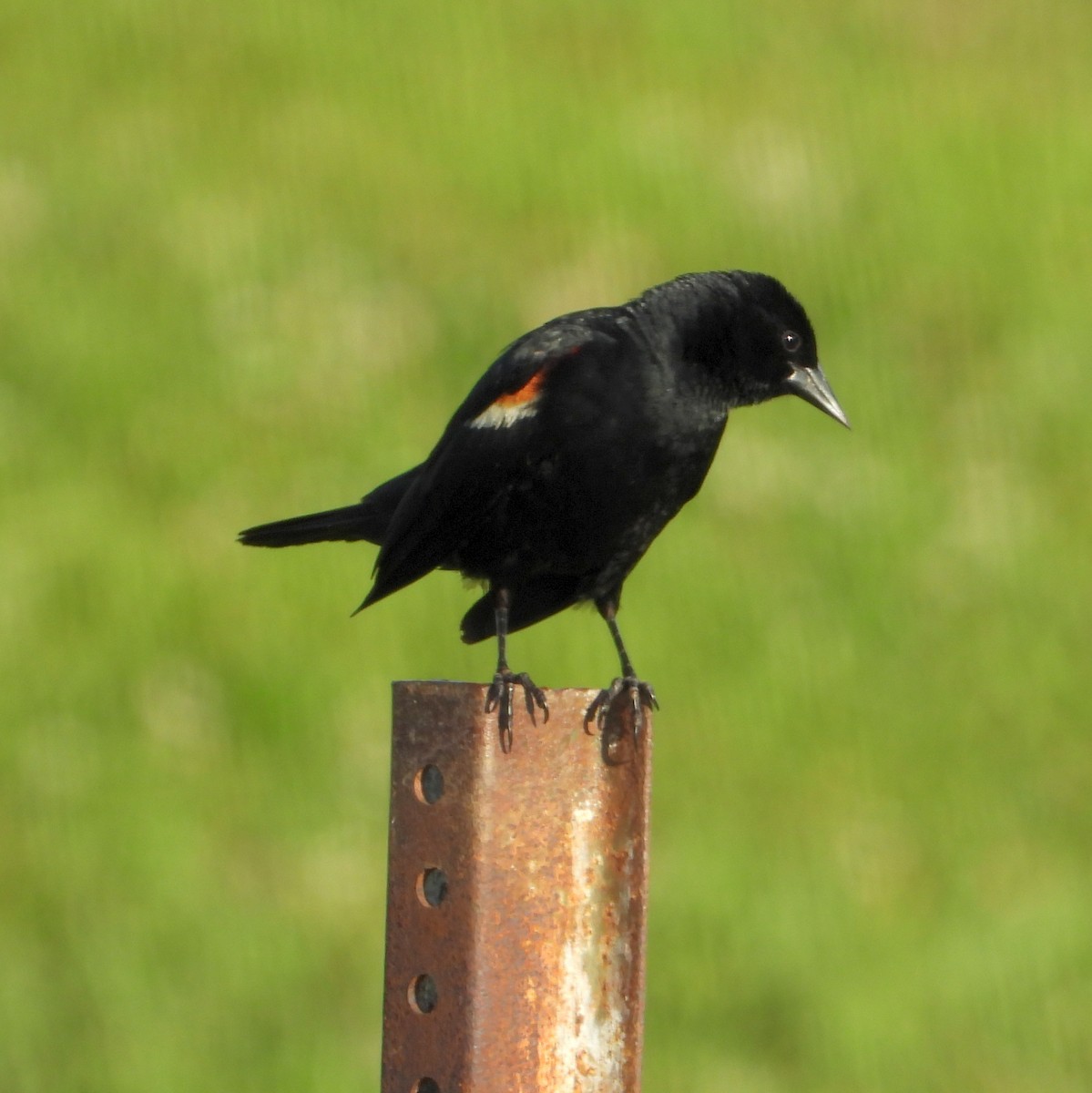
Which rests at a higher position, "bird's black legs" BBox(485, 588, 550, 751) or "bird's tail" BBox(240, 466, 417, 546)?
"bird's tail" BBox(240, 466, 417, 546)

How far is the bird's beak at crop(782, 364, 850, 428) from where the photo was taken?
150 inches

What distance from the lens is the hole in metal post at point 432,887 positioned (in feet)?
7.68

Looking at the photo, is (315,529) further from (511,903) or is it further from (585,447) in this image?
(511,903)

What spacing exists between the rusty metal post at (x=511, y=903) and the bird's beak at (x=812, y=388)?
59.7 inches

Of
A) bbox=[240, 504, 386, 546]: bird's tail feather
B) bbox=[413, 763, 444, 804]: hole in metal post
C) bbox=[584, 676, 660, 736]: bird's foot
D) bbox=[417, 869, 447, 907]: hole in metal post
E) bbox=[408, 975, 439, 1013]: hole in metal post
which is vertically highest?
bbox=[240, 504, 386, 546]: bird's tail feather

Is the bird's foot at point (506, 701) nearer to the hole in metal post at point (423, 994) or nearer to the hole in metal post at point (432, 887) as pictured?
the hole in metal post at point (432, 887)

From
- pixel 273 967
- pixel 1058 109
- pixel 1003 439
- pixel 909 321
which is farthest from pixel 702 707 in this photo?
pixel 1058 109

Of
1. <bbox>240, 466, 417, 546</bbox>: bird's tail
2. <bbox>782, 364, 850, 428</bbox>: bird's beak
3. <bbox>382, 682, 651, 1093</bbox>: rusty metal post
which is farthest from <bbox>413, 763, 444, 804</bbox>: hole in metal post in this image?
<bbox>782, 364, 850, 428</bbox>: bird's beak

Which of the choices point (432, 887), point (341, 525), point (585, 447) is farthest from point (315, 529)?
point (432, 887)

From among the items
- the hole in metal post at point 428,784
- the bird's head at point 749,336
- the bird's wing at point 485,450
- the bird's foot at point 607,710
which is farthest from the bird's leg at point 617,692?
the bird's head at point 749,336

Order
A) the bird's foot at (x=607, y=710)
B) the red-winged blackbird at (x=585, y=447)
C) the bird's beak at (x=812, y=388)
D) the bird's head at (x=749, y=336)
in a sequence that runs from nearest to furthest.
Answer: the bird's foot at (x=607, y=710)
the red-winged blackbird at (x=585, y=447)
the bird's head at (x=749, y=336)
the bird's beak at (x=812, y=388)

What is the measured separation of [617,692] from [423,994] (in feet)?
1.67

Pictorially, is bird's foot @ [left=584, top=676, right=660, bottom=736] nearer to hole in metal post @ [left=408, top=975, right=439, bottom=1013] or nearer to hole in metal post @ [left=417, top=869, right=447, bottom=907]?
hole in metal post @ [left=417, top=869, right=447, bottom=907]

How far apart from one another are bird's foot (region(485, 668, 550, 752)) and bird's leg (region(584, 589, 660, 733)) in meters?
0.06
